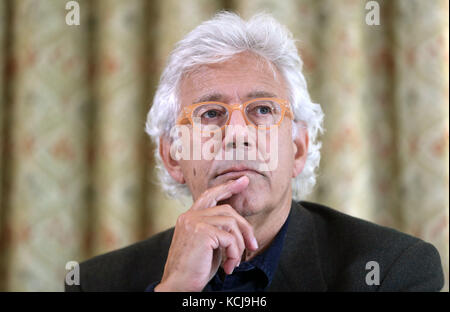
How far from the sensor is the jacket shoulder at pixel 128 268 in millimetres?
1694

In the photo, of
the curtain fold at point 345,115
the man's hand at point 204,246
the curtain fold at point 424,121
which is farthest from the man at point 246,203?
the curtain fold at point 424,121

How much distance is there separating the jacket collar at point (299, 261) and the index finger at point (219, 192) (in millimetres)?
290

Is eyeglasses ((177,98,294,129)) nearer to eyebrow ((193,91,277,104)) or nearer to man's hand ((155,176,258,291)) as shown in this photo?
eyebrow ((193,91,277,104))

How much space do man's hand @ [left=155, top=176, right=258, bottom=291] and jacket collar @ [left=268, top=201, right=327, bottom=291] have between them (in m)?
0.22

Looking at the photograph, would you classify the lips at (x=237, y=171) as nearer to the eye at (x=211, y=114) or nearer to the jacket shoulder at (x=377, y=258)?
the eye at (x=211, y=114)

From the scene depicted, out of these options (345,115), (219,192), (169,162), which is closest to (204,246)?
(219,192)

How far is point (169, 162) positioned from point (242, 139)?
431mm

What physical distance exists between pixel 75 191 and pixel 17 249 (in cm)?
35

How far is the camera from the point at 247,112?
1479 millimetres

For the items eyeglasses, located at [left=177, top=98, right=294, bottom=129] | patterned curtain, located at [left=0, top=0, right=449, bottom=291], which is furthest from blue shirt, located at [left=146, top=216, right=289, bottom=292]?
patterned curtain, located at [left=0, top=0, right=449, bottom=291]

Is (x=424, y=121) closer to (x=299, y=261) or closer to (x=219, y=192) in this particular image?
(x=299, y=261)

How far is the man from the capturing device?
1.31 metres

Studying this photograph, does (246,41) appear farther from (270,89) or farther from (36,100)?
(36,100)

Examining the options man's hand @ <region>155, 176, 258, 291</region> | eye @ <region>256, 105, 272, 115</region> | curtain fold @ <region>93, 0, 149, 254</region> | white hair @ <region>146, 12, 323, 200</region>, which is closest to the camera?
man's hand @ <region>155, 176, 258, 291</region>
